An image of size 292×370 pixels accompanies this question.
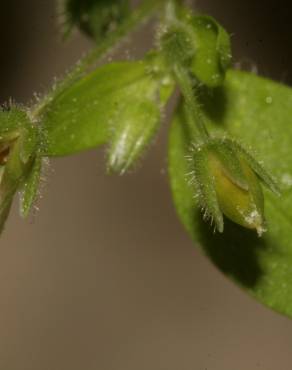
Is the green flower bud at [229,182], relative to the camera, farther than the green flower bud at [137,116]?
No

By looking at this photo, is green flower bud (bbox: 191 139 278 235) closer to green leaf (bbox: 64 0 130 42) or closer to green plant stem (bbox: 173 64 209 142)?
green plant stem (bbox: 173 64 209 142)

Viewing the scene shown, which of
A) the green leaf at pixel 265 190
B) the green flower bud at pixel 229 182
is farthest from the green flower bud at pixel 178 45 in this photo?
the green flower bud at pixel 229 182

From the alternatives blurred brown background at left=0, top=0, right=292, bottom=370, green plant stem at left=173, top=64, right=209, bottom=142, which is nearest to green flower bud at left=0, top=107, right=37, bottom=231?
green plant stem at left=173, top=64, right=209, bottom=142

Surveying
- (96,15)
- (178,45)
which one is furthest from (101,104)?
(96,15)

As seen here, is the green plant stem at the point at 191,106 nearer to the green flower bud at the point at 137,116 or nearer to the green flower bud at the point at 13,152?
the green flower bud at the point at 137,116

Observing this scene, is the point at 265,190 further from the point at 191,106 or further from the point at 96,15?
the point at 96,15

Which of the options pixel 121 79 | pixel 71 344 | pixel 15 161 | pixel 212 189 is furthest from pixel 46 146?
pixel 71 344
